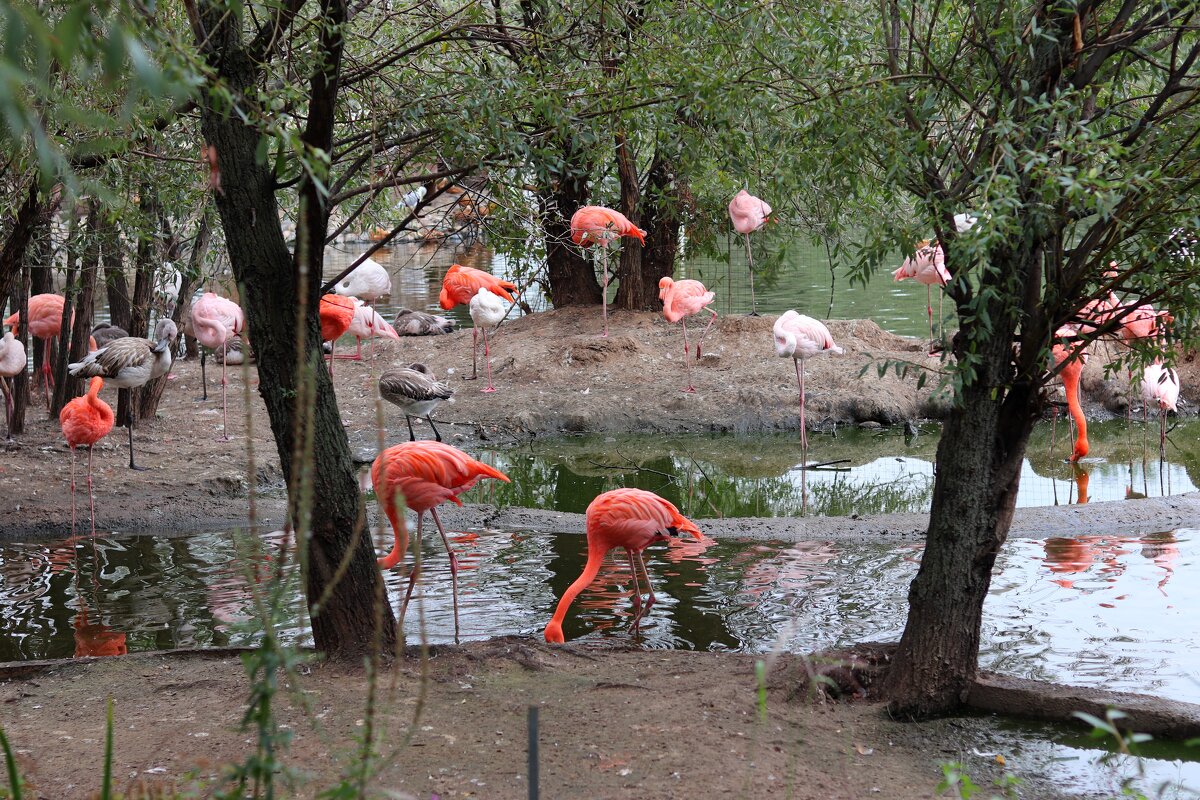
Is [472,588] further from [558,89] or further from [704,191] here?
[704,191]

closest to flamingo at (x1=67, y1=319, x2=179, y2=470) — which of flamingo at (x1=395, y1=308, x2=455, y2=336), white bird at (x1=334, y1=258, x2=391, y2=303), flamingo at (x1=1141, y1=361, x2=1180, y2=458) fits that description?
white bird at (x1=334, y1=258, x2=391, y2=303)

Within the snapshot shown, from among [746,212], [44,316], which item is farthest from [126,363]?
[746,212]

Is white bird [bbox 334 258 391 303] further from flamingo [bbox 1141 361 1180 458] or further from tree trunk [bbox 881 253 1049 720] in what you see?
tree trunk [bbox 881 253 1049 720]

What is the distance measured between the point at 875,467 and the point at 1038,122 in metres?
5.85

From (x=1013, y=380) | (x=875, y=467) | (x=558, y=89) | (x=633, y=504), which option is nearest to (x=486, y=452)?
(x=875, y=467)

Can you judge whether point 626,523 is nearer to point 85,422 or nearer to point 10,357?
point 85,422

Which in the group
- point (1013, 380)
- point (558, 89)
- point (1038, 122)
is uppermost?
point (558, 89)

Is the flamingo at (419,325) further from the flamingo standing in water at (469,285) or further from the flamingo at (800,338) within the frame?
the flamingo at (800,338)

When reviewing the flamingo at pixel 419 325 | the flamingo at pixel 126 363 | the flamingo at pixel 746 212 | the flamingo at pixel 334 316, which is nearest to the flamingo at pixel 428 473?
the flamingo at pixel 126 363

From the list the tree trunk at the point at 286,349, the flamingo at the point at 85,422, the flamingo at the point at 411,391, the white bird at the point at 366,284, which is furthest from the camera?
the white bird at the point at 366,284

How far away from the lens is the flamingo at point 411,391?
8766mm

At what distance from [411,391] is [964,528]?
557 cm

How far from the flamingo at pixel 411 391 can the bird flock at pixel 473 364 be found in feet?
0.03

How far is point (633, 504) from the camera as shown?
5.34 m
